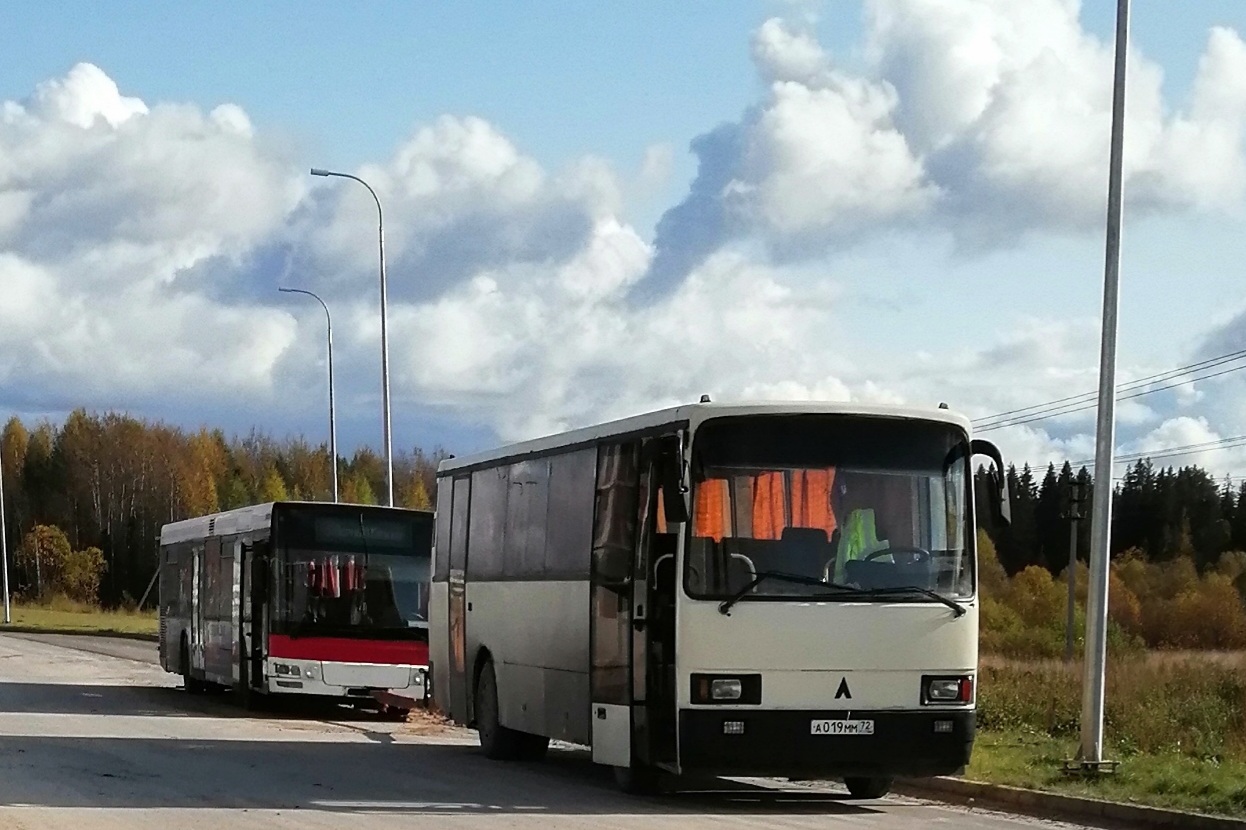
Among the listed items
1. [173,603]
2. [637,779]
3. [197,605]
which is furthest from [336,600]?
[637,779]

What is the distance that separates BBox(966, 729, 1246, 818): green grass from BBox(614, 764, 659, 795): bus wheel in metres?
2.78

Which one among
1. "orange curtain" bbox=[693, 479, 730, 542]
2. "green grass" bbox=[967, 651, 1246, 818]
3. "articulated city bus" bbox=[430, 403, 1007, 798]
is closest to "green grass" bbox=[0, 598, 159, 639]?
"green grass" bbox=[967, 651, 1246, 818]

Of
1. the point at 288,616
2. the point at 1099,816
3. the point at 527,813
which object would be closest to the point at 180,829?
the point at 527,813

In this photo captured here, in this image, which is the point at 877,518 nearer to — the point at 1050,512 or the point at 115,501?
the point at 1050,512

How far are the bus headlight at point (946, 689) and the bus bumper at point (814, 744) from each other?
Result: 10cm

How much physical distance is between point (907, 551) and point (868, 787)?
7.80 ft

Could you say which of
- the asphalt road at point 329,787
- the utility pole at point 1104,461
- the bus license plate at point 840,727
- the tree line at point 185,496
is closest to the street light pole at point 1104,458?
the utility pole at point 1104,461

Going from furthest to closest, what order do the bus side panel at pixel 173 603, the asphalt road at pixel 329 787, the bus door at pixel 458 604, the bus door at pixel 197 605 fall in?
the bus side panel at pixel 173 603 < the bus door at pixel 197 605 < the bus door at pixel 458 604 < the asphalt road at pixel 329 787

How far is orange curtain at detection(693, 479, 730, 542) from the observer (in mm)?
14977

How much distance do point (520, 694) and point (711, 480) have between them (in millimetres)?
4788

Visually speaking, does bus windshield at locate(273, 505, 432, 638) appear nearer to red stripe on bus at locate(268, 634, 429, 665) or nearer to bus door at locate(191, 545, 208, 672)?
red stripe on bus at locate(268, 634, 429, 665)

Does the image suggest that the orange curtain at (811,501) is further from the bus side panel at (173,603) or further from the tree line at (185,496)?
the tree line at (185,496)

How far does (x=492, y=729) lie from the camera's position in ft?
65.4

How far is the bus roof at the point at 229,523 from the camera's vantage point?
2780cm
